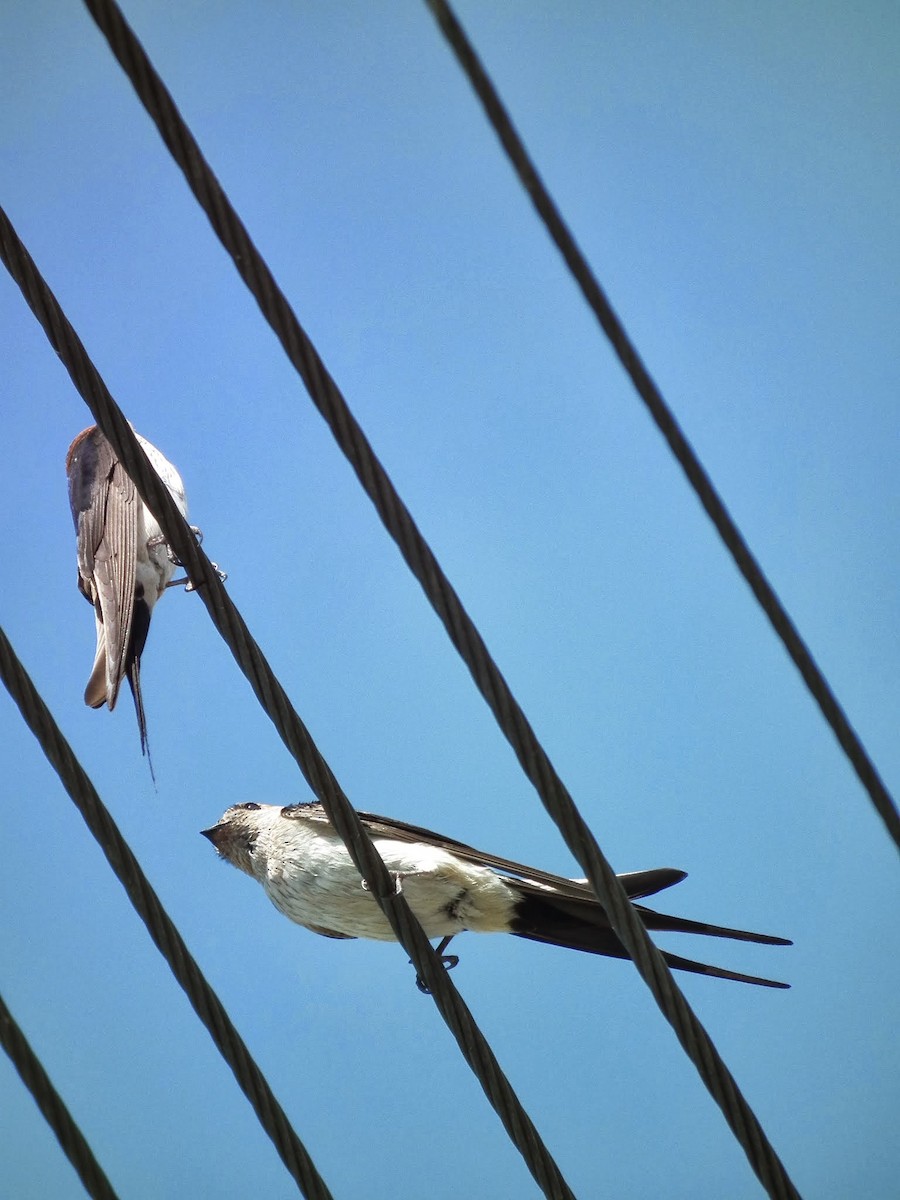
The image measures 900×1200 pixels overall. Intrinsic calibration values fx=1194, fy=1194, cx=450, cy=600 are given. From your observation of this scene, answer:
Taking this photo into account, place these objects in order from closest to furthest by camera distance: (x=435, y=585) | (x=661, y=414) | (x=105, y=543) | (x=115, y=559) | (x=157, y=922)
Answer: (x=661, y=414)
(x=435, y=585)
(x=157, y=922)
(x=115, y=559)
(x=105, y=543)

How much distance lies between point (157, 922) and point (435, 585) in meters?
0.90

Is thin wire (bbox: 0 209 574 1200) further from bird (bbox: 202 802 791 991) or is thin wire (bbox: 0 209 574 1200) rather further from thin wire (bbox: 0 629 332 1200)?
bird (bbox: 202 802 791 991)

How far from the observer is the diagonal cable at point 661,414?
1.85m

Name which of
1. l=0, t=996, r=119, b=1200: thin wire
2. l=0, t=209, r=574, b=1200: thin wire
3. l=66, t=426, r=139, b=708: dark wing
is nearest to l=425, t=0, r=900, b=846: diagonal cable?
l=0, t=209, r=574, b=1200: thin wire

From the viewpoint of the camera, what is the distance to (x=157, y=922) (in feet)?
8.06

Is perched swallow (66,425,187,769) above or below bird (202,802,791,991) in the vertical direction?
above

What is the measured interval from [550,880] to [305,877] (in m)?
0.95

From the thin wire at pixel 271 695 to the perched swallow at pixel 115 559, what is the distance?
5.18ft

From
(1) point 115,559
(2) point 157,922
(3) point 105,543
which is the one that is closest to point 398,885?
(2) point 157,922

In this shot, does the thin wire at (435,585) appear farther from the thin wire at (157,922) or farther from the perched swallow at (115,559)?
the perched swallow at (115,559)

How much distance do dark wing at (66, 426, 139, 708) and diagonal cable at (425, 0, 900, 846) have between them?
249cm

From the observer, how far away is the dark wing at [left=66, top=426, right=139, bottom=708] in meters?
4.55

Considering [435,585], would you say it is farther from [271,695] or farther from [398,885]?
[398,885]

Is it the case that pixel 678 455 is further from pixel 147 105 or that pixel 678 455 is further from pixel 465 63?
pixel 147 105
